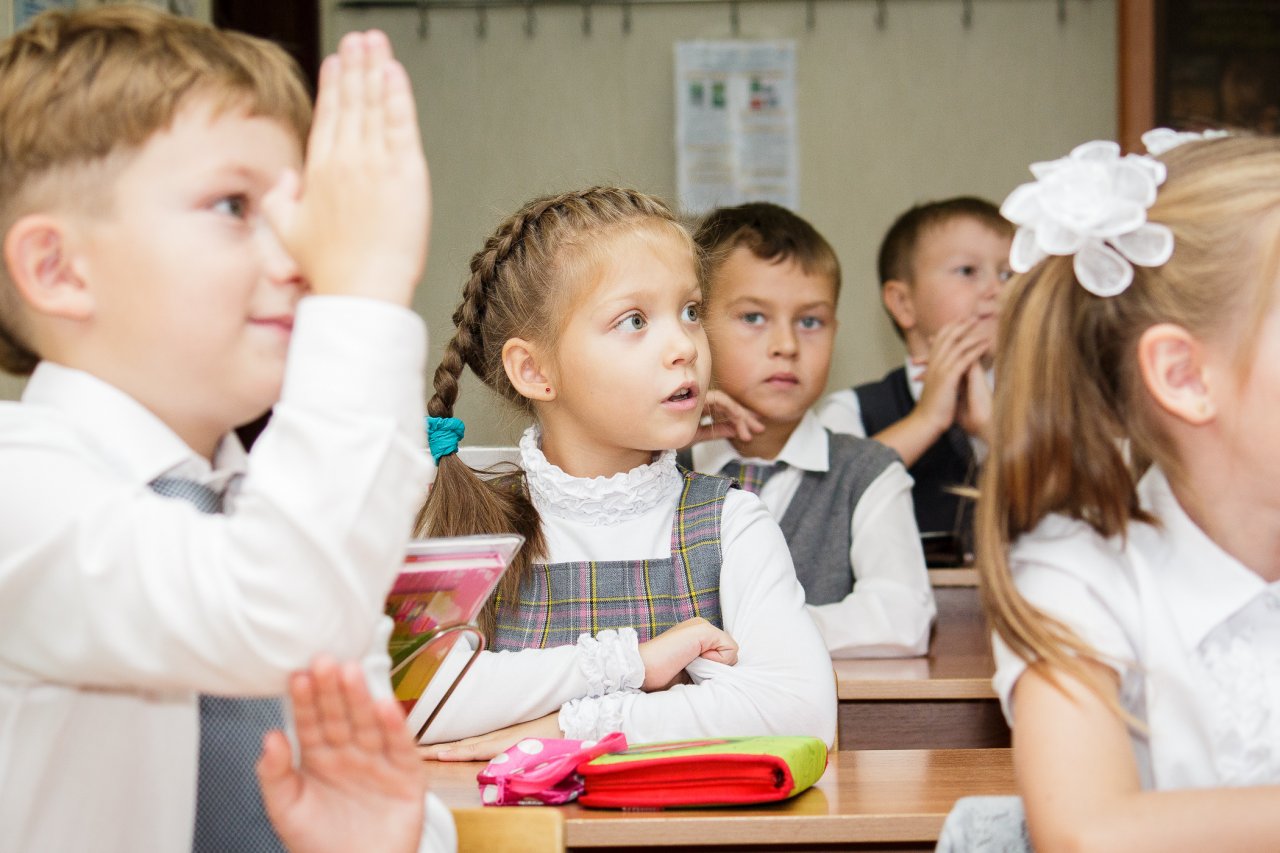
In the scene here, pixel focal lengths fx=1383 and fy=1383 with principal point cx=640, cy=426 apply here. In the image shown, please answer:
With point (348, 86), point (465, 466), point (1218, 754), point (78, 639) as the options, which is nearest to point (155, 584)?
point (78, 639)

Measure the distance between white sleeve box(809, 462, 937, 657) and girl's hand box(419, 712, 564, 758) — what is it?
2.39 ft

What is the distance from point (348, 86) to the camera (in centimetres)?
85

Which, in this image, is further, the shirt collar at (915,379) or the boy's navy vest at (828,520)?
the shirt collar at (915,379)

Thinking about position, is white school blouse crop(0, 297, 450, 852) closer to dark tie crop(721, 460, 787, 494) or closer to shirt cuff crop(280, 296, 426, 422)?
shirt cuff crop(280, 296, 426, 422)

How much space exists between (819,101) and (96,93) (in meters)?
3.19

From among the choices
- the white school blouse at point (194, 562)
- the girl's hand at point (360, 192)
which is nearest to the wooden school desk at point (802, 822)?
the white school blouse at point (194, 562)

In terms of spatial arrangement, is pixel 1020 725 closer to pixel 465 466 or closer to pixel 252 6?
pixel 465 466

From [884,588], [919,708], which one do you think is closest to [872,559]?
[884,588]

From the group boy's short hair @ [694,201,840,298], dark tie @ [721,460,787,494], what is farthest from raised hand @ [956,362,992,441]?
dark tie @ [721,460,787,494]

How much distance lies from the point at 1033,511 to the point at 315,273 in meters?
0.59

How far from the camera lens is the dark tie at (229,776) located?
935mm

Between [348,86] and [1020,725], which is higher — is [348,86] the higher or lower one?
the higher one

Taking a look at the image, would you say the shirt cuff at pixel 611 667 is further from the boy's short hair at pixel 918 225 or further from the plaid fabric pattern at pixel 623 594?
the boy's short hair at pixel 918 225

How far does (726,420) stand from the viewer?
2.51 m
